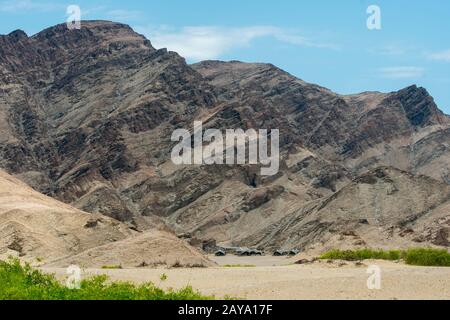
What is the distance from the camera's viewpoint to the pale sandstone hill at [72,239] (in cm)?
5197

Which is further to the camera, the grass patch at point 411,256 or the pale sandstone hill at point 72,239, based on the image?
the pale sandstone hill at point 72,239

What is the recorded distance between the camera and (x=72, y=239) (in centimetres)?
6669

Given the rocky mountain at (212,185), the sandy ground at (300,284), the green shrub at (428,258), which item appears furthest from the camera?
the rocky mountain at (212,185)

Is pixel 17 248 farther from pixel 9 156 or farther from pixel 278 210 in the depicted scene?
pixel 9 156

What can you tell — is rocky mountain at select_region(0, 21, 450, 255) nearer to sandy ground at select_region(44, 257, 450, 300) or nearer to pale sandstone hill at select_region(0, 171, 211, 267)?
pale sandstone hill at select_region(0, 171, 211, 267)

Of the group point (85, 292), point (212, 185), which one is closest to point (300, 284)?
point (85, 292)

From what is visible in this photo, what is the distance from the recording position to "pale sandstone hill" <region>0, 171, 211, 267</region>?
51969 millimetres

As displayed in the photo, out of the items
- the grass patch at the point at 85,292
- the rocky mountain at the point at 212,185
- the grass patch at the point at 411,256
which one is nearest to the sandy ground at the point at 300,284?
the grass patch at the point at 85,292

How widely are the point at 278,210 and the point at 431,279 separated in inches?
4044

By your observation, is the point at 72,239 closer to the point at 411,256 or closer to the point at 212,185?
the point at 411,256

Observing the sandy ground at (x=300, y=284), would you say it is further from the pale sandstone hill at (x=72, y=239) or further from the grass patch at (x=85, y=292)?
the pale sandstone hill at (x=72, y=239)

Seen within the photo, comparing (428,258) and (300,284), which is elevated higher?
(300,284)

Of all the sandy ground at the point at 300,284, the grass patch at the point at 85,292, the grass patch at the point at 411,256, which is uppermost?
the grass patch at the point at 85,292

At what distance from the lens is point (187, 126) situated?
183m
